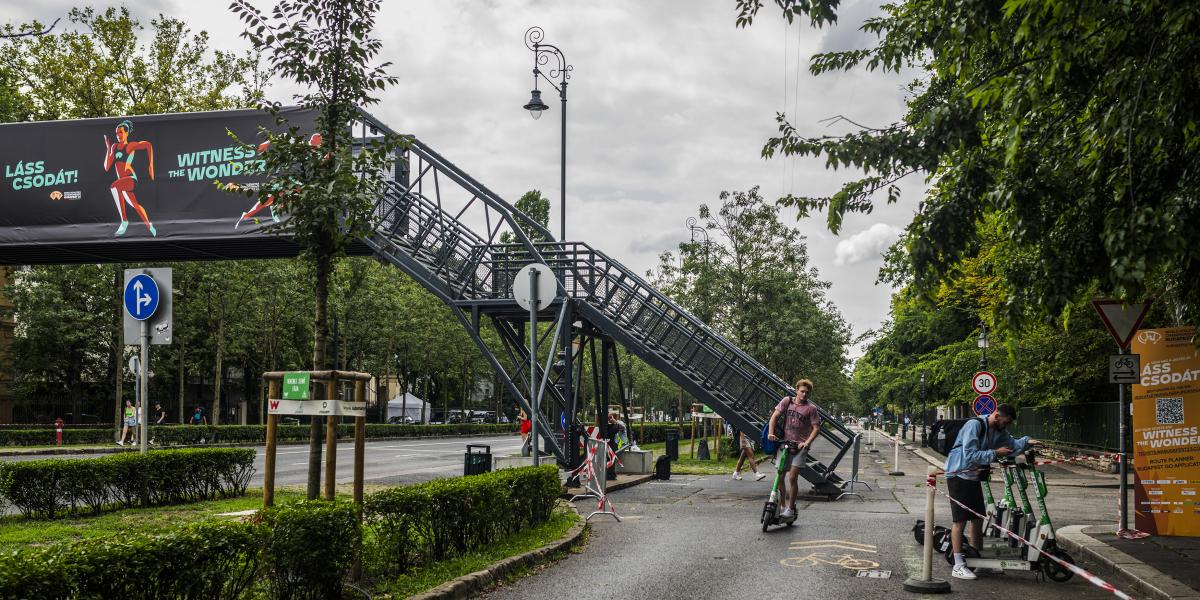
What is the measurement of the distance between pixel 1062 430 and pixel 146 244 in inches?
1201

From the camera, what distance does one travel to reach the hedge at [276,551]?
481cm

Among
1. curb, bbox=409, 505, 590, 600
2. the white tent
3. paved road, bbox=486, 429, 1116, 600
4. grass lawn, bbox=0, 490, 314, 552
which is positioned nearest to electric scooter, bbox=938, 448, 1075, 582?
paved road, bbox=486, 429, 1116, 600

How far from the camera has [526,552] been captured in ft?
30.2

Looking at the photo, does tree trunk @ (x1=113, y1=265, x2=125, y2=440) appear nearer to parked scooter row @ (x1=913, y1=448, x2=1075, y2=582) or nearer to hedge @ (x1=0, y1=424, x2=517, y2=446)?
hedge @ (x1=0, y1=424, x2=517, y2=446)

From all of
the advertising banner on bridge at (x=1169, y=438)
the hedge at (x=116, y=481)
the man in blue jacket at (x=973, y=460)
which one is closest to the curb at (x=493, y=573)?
the man in blue jacket at (x=973, y=460)

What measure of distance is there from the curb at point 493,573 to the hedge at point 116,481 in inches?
225

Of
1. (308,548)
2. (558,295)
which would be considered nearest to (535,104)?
(558,295)

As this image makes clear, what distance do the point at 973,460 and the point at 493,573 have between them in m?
4.38

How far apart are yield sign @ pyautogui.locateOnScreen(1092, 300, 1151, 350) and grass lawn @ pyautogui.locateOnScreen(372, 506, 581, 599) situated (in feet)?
22.2

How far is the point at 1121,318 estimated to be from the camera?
11.9m

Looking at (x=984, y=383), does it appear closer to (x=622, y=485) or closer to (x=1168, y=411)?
(x=622, y=485)

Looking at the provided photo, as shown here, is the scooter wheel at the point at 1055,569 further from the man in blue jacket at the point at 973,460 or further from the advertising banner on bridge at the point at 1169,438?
the advertising banner on bridge at the point at 1169,438

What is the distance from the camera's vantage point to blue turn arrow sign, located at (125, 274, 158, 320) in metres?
11.3

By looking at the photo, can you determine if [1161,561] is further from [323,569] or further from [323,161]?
[323,161]
